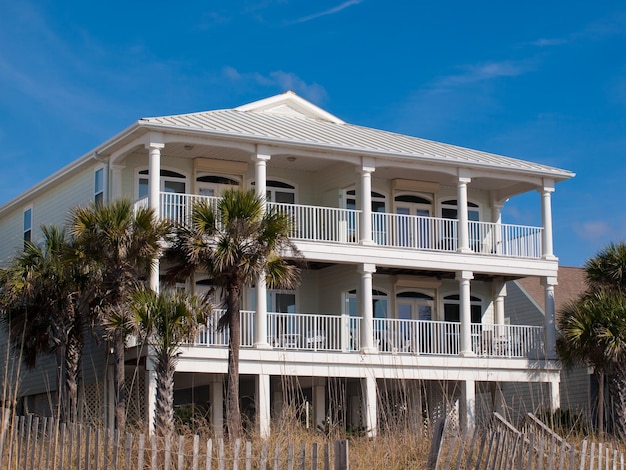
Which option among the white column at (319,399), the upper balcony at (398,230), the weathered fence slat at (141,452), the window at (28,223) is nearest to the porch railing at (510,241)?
the upper balcony at (398,230)

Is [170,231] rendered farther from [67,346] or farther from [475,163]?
[475,163]

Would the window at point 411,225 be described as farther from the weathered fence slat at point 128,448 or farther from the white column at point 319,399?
the weathered fence slat at point 128,448

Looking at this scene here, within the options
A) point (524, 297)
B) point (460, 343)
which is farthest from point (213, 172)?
point (524, 297)

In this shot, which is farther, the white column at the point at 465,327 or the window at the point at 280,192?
the window at the point at 280,192

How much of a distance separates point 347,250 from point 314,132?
3.91 meters

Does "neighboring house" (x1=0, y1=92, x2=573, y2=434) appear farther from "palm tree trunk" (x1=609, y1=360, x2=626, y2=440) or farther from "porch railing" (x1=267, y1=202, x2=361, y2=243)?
"palm tree trunk" (x1=609, y1=360, x2=626, y2=440)

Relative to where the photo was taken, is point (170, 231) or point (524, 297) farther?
point (524, 297)

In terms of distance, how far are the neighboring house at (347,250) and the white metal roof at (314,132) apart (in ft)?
0.25

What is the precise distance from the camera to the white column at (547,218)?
33.2 m

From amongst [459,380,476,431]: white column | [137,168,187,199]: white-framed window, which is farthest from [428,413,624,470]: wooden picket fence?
[137,168,187,199]: white-framed window

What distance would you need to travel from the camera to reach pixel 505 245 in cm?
3338

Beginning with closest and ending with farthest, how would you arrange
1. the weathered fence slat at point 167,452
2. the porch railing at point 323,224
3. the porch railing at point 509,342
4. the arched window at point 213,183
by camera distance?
1. the weathered fence slat at point 167,452
2. the porch railing at point 323,224
3. the arched window at point 213,183
4. the porch railing at point 509,342

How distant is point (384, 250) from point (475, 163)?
12.5 feet

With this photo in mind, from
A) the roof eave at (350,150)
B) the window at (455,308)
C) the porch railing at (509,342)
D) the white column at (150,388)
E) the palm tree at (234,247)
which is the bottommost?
the white column at (150,388)
